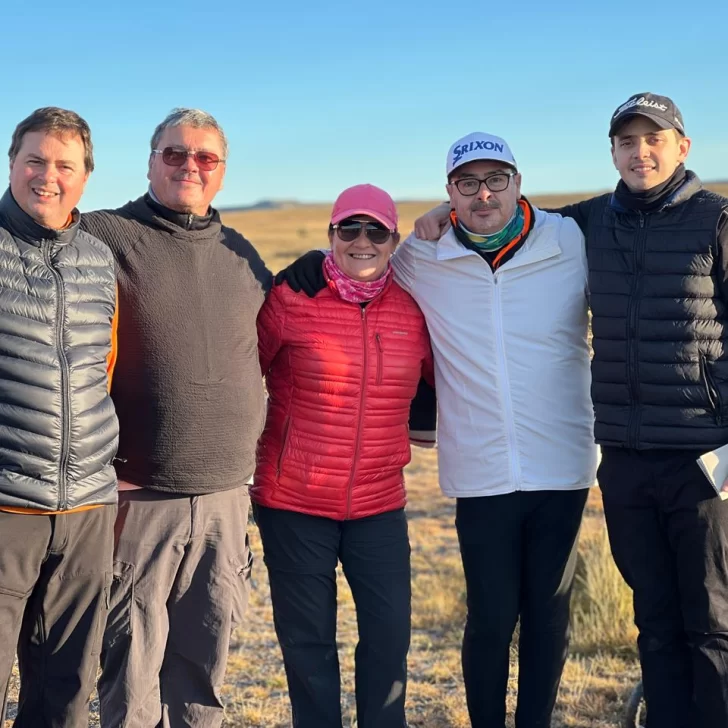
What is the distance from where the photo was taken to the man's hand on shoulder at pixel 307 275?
4.09 m

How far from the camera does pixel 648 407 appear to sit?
386cm

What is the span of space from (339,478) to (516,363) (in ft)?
3.12

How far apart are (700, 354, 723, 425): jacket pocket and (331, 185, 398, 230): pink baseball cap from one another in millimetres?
1451

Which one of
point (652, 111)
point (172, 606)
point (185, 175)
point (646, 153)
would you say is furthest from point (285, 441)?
A: point (652, 111)

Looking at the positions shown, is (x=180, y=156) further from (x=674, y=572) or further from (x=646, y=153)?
(x=674, y=572)

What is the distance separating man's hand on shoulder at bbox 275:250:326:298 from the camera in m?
4.09

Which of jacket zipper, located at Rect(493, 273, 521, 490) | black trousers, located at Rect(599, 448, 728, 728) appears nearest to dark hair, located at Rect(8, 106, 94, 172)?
jacket zipper, located at Rect(493, 273, 521, 490)

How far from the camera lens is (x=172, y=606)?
3.94m

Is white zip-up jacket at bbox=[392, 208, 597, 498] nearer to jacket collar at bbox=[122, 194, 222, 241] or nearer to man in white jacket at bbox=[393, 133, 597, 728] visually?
→ man in white jacket at bbox=[393, 133, 597, 728]

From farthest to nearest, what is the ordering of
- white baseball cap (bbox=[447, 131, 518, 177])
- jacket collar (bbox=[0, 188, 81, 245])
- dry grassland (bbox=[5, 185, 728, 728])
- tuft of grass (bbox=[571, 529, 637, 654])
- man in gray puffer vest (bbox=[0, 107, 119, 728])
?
Answer: tuft of grass (bbox=[571, 529, 637, 654]), dry grassland (bbox=[5, 185, 728, 728]), white baseball cap (bbox=[447, 131, 518, 177]), jacket collar (bbox=[0, 188, 81, 245]), man in gray puffer vest (bbox=[0, 107, 119, 728])

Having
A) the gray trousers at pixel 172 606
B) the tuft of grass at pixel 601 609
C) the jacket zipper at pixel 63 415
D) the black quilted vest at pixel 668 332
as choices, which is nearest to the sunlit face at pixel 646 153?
the black quilted vest at pixel 668 332

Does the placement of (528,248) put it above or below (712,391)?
above

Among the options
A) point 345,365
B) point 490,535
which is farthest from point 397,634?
point 345,365

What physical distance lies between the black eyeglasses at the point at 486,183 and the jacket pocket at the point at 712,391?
1.16 metres
